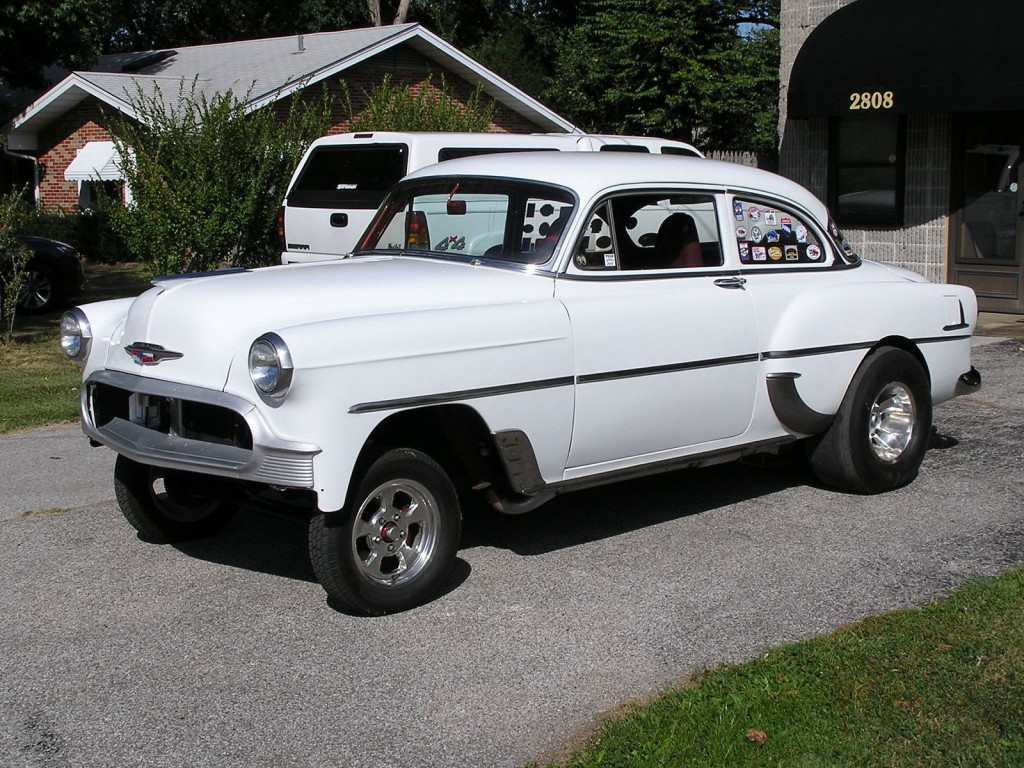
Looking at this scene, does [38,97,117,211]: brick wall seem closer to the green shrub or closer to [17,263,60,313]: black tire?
[17,263,60,313]: black tire

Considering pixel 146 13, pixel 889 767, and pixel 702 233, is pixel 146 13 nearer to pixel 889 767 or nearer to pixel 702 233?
pixel 702 233

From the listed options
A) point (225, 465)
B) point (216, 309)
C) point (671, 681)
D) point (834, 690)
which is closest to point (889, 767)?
point (834, 690)

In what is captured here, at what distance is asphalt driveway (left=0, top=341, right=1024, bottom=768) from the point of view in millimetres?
4285

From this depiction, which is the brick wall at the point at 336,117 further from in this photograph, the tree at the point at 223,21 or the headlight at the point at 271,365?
the headlight at the point at 271,365

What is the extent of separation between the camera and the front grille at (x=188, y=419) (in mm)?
5090

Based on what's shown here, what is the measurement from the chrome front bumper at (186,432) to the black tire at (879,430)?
133 inches

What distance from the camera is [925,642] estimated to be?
192 inches

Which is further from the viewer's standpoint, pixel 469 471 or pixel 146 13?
pixel 146 13

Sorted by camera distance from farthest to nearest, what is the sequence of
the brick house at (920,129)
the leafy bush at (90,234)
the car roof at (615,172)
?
the leafy bush at (90,234), the brick house at (920,129), the car roof at (615,172)

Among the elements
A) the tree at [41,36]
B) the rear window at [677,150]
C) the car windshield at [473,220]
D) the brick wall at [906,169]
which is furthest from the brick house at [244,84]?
the car windshield at [473,220]

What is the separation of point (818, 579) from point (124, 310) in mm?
3520

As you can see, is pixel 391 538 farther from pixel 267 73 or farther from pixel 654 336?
pixel 267 73

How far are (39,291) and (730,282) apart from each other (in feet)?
39.4

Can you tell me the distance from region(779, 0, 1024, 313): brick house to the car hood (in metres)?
9.80
